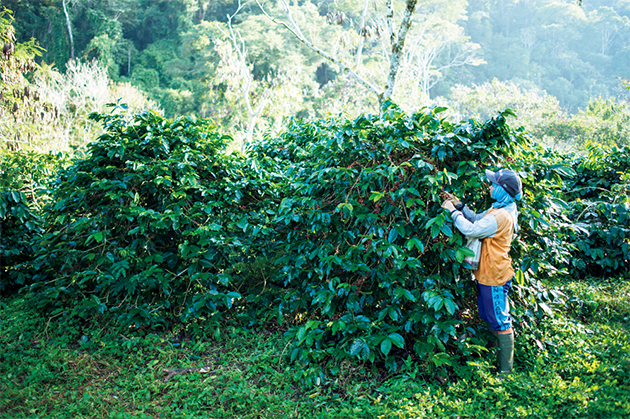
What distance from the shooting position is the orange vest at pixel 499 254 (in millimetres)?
2838

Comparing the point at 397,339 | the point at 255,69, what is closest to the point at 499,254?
the point at 397,339

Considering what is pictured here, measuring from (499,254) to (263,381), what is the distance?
2037 mm

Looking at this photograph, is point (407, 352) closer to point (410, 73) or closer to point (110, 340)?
point (110, 340)

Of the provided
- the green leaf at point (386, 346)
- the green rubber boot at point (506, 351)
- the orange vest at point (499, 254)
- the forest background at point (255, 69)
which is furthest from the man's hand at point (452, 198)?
the forest background at point (255, 69)

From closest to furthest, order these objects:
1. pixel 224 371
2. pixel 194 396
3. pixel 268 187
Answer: pixel 194 396 < pixel 224 371 < pixel 268 187

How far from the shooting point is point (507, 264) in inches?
112

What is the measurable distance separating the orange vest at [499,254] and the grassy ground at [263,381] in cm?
63

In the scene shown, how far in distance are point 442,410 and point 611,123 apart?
78.9ft

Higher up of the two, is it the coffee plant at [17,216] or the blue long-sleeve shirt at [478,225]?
the blue long-sleeve shirt at [478,225]

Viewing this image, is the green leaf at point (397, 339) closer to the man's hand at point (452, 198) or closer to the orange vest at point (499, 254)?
the orange vest at point (499, 254)

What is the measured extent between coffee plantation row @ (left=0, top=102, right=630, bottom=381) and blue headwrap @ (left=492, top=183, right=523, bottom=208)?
0.15m

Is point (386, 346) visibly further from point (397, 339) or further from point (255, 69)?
point (255, 69)

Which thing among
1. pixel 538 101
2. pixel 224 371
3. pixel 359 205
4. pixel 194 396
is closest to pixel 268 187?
pixel 359 205

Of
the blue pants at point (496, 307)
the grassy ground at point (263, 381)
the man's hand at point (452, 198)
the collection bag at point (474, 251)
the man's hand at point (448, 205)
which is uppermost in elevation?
the man's hand at point (452, 198)
